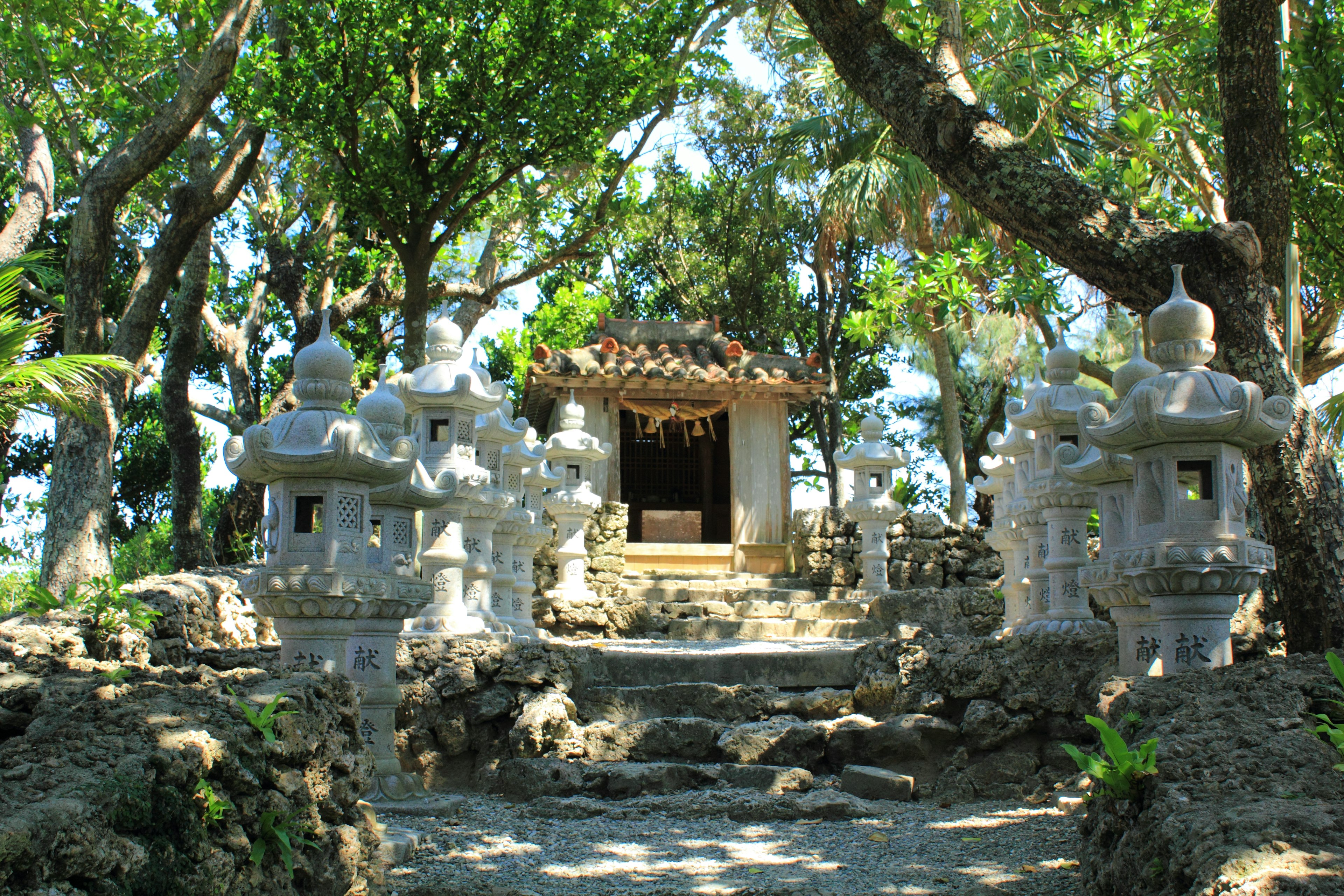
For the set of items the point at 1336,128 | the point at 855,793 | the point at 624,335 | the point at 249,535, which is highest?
the point at 624,335

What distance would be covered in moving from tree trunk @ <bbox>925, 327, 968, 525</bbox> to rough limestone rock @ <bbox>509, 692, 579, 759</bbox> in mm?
11180

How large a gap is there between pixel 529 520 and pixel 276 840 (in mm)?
5716

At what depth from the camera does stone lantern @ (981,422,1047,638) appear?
7.97 m

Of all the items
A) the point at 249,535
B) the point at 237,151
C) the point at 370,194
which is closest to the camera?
the point at 237,151

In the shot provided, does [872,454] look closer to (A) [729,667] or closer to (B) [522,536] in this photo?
(A) [729,667]

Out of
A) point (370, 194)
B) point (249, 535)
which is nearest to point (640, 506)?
point (249, 535)

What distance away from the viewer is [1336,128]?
6.24m

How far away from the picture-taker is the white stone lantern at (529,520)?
956cm

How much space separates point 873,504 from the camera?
12445 mm

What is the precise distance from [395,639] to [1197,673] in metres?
4.32

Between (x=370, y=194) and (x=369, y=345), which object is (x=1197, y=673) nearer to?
(x=370, y=194)

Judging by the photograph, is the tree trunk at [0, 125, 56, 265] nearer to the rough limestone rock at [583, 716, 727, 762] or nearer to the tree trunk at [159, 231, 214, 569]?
the tree trunk at [159, 231, 214, 569]

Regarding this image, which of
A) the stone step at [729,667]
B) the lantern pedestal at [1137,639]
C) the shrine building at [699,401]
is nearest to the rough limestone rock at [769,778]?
the stone step at [729,667]

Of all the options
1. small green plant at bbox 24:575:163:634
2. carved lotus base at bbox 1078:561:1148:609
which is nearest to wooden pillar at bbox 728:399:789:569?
carved lotus base at bbox 1078:561:1148:609
